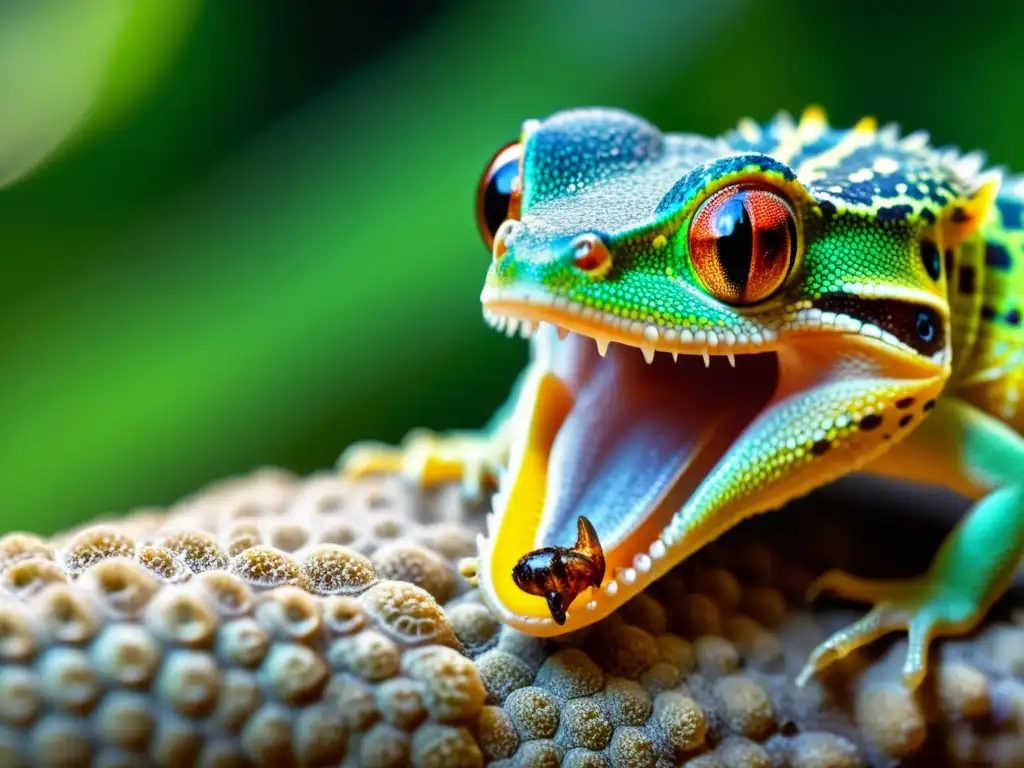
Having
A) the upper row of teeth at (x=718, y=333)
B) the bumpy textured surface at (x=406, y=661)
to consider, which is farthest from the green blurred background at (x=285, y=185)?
the upper row of teeth at (x=718, y=333)

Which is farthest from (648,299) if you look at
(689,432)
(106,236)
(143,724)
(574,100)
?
(106,236)

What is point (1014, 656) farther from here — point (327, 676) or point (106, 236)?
point (106, 236)

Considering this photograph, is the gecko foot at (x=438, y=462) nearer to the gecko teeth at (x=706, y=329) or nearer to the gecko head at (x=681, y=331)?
the gecko head at (x=681, y=331)

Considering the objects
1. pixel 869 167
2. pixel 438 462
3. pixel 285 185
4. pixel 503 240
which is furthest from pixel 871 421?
pixel 285 185

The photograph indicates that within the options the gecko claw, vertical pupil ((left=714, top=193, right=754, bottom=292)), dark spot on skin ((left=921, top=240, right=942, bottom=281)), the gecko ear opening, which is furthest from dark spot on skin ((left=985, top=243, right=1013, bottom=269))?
the gecko claw

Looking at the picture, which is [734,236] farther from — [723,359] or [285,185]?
[285,185]

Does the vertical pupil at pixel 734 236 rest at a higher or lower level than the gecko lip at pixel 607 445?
higher
